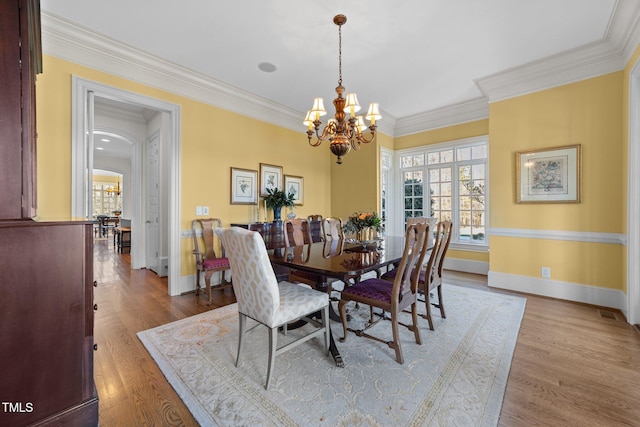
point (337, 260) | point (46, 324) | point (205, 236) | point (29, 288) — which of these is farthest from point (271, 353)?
point (205, 236)

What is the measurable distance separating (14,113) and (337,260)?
2062mm

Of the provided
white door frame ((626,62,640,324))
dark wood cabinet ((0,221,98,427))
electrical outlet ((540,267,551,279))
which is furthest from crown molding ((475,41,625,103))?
dark wood cabinet ((0,221,98,427))

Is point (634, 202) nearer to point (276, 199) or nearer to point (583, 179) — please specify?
point (583, 179)

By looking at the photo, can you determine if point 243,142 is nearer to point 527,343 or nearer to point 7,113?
point 7,113

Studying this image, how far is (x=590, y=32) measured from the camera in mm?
2787

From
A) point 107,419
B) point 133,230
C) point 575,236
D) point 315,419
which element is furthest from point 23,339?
point 575,236

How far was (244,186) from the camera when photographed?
4301 millimetres

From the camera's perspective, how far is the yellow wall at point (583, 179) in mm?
3047

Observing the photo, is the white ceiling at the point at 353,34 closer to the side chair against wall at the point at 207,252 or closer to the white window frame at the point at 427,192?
the white window frame at the point at 427,192

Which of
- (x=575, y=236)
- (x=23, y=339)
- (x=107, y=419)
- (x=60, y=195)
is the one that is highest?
(x=60, y=195)

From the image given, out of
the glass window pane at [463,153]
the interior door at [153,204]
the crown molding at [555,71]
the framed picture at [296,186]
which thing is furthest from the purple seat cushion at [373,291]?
the interior door at [153,204]

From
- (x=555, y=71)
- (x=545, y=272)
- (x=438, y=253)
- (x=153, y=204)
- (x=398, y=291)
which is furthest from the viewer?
(x=153, y=204)

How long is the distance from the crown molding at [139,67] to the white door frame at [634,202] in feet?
14.6

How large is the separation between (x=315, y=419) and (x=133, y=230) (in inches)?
202
